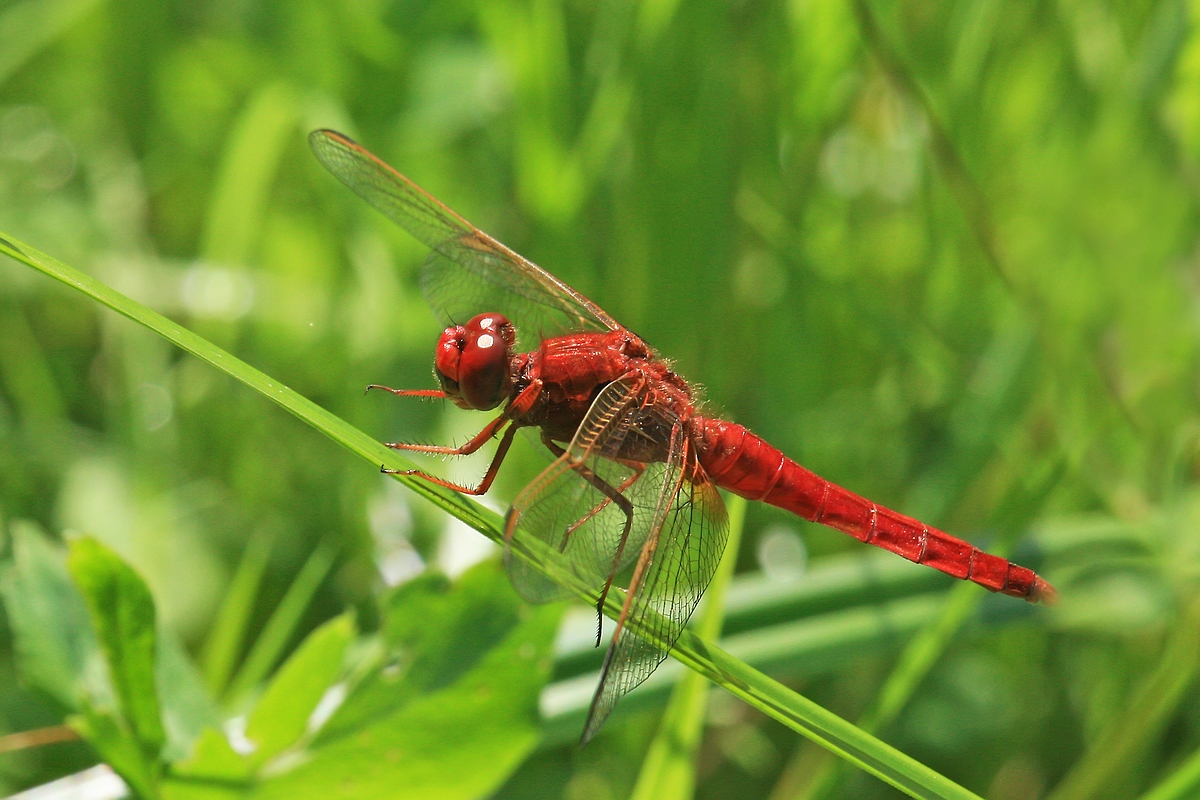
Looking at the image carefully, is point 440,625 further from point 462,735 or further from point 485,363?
point 485,363

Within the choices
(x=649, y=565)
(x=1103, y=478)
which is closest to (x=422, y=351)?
(x=649, y=565)

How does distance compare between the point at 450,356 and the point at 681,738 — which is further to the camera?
the point at 450,356

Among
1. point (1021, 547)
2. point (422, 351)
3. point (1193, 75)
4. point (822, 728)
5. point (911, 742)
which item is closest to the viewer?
point (822, 728)

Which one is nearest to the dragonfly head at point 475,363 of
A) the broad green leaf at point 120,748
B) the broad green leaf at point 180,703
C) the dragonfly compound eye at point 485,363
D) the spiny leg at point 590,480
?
the dragonfly compound eye at point 485,363

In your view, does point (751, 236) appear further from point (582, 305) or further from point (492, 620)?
point (492, 620)

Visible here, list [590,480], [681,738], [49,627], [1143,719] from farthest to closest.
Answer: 1. [1143,719]
2. [590,480]
3. [681,738]
4. [49,627]

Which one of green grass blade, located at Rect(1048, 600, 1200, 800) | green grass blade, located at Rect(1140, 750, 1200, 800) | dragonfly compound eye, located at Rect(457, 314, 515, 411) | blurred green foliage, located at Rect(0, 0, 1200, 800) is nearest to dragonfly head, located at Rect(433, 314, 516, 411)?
dragonfly compound eye, located at Rect(457, 314, 515, 411)

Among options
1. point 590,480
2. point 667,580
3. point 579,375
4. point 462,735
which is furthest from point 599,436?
point 462,735
